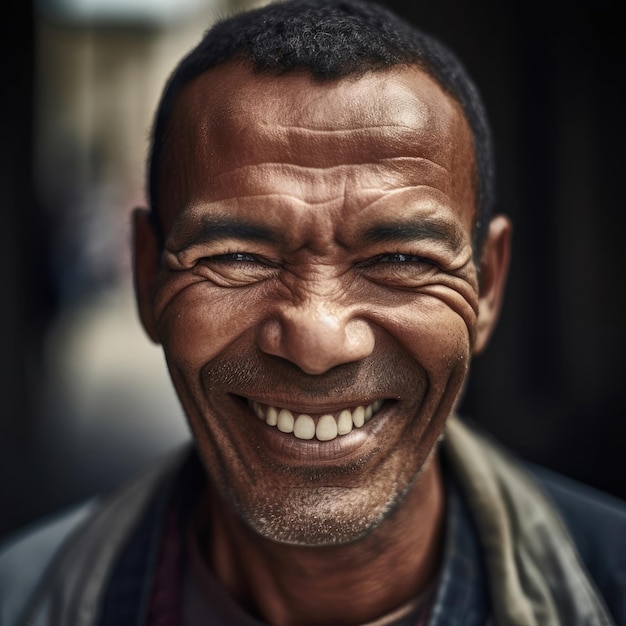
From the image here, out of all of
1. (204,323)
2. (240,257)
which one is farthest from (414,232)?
(204,323)

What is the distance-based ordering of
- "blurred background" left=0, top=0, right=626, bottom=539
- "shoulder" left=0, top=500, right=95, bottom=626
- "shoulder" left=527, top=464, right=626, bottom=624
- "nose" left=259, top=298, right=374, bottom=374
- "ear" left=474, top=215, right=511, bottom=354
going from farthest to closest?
"blurred background" left=0, top=0, right=626, bottom=539, "shoulder" left=0, top=500, right=95, bottom=626, "ear" left=474, top=215, right=511, bottom=354, "shoulder" left=527, top=464, right=626, bottom=624, "nose" left=259, top=298, right=374, bottom=374

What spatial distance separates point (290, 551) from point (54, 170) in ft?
18.2

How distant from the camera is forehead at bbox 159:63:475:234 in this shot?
1.61 m

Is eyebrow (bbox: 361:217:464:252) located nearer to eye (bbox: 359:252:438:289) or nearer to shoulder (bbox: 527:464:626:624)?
eye (bbox: 359:252:438:289)

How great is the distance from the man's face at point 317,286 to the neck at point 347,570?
19 centimetres

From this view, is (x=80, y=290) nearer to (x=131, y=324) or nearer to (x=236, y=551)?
(x=131, y=324)

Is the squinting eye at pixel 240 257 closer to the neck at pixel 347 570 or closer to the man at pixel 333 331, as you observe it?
the man at pixel 333 331

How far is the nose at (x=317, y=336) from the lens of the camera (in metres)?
1.58

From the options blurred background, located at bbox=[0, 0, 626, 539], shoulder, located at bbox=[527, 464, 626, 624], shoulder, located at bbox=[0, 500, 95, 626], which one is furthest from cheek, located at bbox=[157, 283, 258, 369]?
blurred background, located at bbox=[0, 0, 626, 539]

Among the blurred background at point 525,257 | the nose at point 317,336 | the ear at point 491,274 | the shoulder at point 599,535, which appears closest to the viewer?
the nose at point 317,336

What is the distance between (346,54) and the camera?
5.41 feet

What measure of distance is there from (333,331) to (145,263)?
673mm

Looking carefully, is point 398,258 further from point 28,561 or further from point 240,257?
point 28,561

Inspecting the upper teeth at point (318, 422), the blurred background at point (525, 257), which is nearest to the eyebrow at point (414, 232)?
the upper teeth at point (318, 422)
